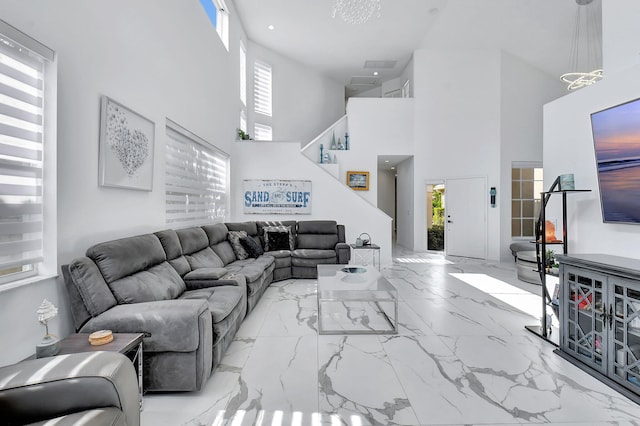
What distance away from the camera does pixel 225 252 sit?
4.11 m

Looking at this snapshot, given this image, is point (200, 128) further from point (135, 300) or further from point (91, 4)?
point (135, 300)

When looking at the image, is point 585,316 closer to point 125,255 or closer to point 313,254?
point 313,254

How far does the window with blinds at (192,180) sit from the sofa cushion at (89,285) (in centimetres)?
164

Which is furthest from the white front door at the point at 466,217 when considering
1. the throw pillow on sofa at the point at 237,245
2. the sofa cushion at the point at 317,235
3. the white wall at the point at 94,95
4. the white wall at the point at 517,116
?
the white wall at the point at 94,95

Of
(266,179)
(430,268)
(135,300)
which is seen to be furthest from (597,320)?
(266,179)

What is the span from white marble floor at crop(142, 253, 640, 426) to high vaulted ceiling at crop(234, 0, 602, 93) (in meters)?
5.50

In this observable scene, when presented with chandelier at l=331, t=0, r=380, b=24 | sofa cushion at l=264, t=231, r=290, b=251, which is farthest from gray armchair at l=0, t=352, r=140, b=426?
chandelier at l=331, t=0, r=380, b=24

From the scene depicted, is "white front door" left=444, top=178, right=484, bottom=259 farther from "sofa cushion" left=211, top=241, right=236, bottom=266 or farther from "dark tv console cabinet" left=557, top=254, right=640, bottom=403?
"sofa cushion" left=211, top=241, right=236, bottom=266

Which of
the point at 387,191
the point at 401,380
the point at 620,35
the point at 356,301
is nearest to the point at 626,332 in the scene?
the point at 401,380

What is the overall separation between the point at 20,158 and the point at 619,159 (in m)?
4.05

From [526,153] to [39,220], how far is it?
8.15m

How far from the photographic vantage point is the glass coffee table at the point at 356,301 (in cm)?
282

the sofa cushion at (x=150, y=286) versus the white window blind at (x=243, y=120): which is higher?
the white window blind at (x=243, y=120)

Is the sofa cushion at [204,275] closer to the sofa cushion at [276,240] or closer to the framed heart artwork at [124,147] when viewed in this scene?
the framed heart artwork at [124,147]
